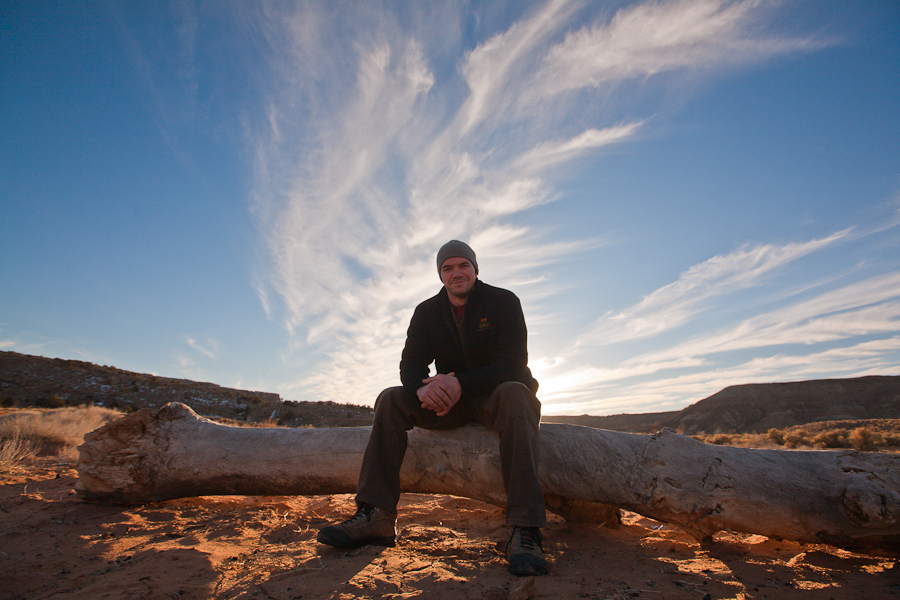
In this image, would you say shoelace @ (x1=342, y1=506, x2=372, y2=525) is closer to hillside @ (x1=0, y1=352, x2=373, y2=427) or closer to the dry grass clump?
the dry grass clump

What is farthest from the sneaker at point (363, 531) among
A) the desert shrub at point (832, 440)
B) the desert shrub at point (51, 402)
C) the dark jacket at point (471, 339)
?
the desert shrub at point (51, 402)

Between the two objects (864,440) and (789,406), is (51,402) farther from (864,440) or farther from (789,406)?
(789,406)

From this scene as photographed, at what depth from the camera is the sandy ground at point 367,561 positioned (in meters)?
2.07

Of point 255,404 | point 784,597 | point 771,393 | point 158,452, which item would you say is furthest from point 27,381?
point 771,393

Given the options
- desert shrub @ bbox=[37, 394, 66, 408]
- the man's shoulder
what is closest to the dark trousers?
the man's shoulder

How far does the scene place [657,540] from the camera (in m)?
3.22

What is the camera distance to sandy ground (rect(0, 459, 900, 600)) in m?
2.07

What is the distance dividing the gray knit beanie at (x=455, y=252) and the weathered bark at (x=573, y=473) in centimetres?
144

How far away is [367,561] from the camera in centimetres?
247

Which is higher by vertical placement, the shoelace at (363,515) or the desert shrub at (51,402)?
the desert shrub at (51,402)

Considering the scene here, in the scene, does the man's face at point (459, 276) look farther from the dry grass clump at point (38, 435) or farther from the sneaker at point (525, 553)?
the dry grass clump at point (38, 435)

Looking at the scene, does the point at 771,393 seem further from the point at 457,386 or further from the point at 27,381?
the point at 27,381

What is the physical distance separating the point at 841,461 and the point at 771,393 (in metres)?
40.3

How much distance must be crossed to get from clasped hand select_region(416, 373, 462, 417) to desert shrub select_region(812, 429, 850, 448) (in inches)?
514
